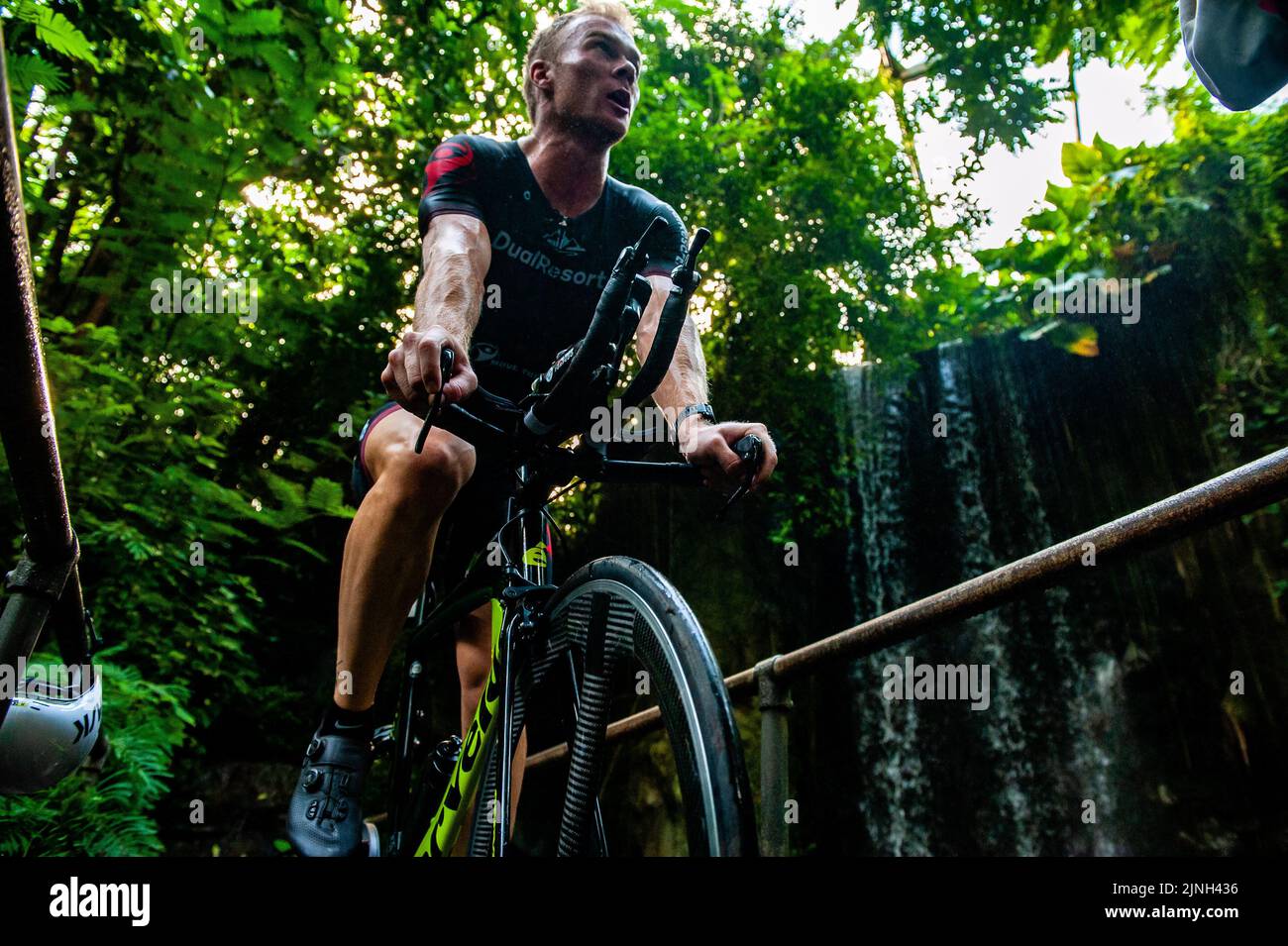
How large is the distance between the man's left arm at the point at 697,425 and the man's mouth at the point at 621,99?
1.41 ft

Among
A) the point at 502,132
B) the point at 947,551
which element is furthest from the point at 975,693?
the point at 502,132

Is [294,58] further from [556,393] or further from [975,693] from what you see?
[975,693]

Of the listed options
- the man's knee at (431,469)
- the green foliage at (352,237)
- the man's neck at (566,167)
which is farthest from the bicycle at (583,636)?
the green foliage at (352,237)

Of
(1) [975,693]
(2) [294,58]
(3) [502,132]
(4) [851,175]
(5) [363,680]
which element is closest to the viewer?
(5) [363,680]

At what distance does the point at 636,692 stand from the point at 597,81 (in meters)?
1.40

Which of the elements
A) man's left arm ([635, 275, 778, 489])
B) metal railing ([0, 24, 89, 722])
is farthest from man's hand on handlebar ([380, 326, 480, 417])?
metal railing ([0, 24, 89, 722])

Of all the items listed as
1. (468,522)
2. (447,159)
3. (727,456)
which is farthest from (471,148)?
(727,456)

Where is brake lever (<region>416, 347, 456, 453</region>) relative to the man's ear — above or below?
below

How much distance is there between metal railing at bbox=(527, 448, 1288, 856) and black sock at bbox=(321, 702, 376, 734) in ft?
3.13

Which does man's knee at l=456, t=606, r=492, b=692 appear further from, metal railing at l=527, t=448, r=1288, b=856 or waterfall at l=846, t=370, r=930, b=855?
waterfall at l=846, t=370, r=930, b=855

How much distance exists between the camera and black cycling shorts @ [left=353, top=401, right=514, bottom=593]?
1878mm

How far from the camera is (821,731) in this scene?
26.1ft

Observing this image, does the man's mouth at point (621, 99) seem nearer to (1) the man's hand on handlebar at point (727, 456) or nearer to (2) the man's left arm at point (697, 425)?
(2) the man's left arm at point (697, 425)

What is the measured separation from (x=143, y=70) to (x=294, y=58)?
0.59 meters
